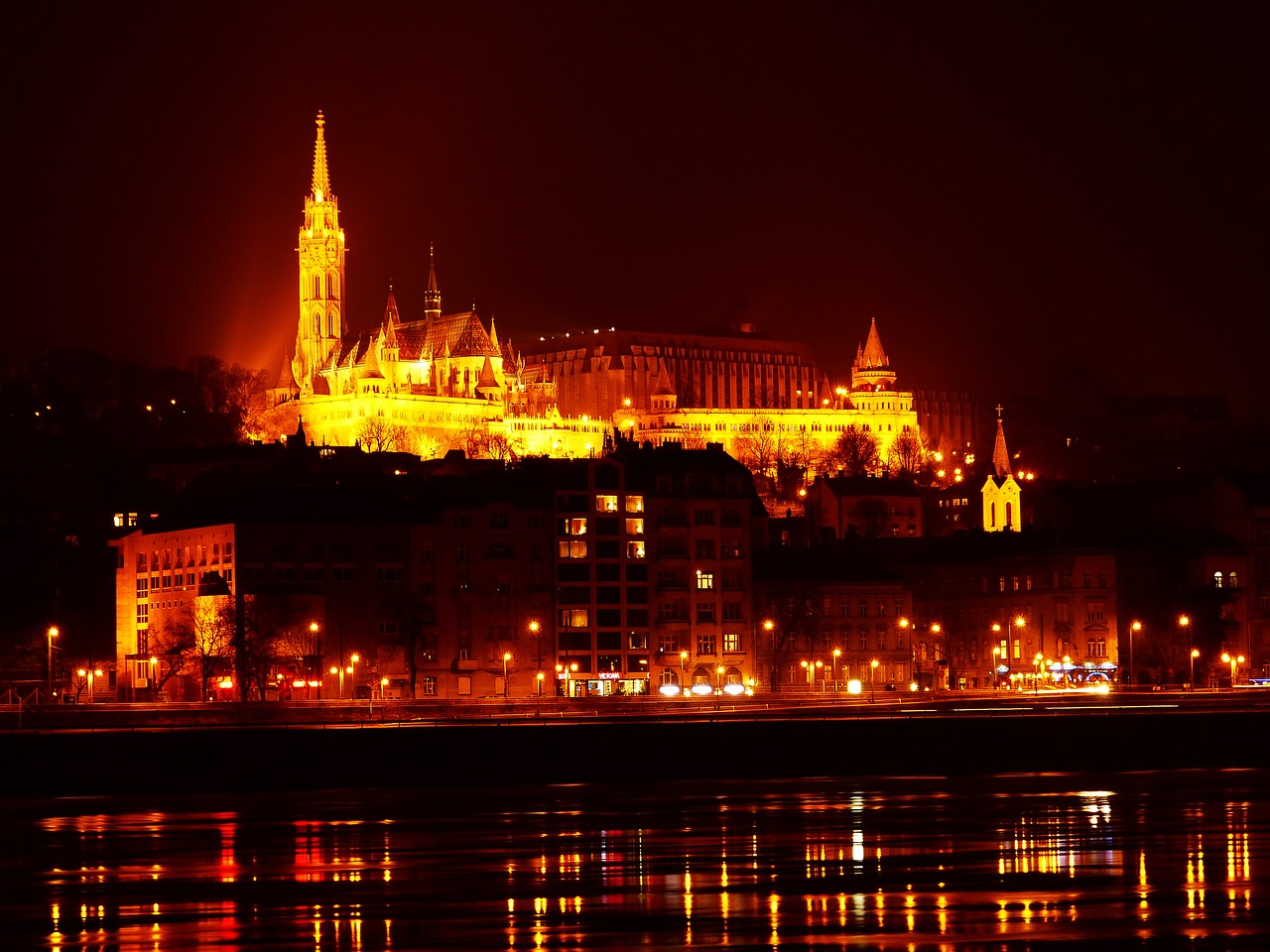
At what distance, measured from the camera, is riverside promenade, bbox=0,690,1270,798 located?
203 feet

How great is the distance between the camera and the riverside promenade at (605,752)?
203ft

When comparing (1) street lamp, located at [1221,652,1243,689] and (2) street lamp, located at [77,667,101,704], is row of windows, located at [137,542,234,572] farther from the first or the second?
(1) street lamp, located at [1221,652,1243,689]

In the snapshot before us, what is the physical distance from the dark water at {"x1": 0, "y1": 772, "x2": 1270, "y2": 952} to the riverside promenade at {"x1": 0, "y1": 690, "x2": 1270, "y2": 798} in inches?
218

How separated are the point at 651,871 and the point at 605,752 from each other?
24623 mm

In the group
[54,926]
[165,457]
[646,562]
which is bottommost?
[54,926]

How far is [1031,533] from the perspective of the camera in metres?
137

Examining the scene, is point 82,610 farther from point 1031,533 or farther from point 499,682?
point 1031,533

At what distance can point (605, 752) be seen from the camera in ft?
216

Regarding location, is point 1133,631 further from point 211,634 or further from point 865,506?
point 865,506

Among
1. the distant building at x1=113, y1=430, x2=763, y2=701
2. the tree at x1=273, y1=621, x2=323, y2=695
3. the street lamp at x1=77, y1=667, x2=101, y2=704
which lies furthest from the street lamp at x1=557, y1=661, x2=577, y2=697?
the street lamp at x1=77, y1=667, x2=101, y2=704

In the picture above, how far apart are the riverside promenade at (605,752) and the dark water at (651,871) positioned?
553 cm

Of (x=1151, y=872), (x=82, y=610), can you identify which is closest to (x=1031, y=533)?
(x=82, y=610)

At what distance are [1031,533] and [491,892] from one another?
100734 millimetres

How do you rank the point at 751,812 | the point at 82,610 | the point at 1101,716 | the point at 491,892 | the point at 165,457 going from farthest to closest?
the point at 165,457 < the point at 82,610 < the point at 1101,716 < the point at 751,812 < the point at 491,892
